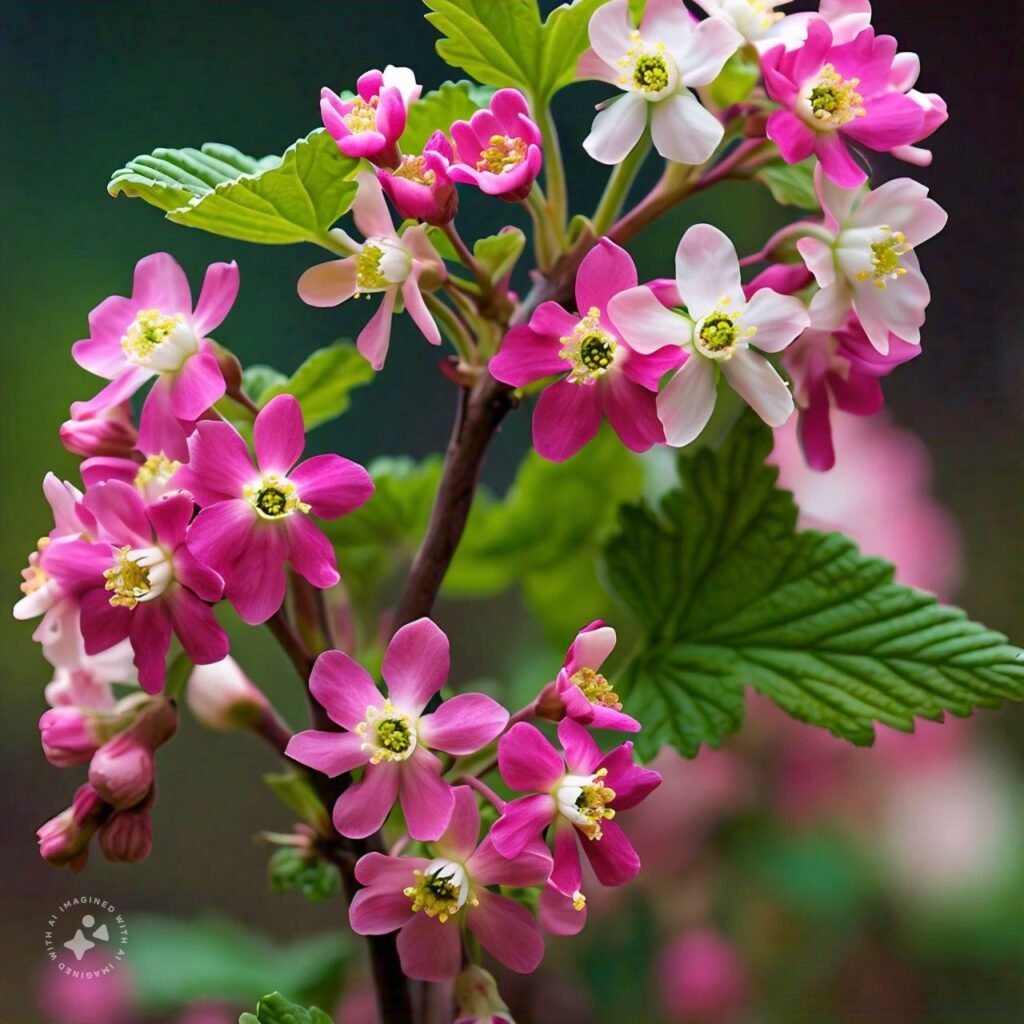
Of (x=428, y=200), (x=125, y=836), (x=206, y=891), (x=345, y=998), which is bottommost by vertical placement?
(x=206, y=891)

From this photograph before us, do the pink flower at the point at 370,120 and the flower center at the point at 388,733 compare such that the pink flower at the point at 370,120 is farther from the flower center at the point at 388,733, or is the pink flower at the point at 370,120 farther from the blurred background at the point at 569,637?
the blurred background at the point at 569,637

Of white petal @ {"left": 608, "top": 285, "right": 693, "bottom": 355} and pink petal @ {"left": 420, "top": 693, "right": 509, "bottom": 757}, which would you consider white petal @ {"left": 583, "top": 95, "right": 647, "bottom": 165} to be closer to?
white petal @ {"left": 608, "top": 285, "right": 693, "bottom": 355}

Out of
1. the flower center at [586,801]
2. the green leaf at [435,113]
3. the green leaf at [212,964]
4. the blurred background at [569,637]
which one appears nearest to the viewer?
the flower center at [586,801]

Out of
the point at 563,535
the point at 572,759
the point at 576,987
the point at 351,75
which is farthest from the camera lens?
the point at 351,75

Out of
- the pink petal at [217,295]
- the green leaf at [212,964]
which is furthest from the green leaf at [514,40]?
the green leaf at [212,964]

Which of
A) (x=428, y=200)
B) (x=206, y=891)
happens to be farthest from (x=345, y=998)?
(x=428, y=200)

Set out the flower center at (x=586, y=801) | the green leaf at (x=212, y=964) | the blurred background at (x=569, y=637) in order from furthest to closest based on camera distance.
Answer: the blurred background at (x=569, y=637), the green leaf at (x=212, y=964), the flower center at (x=586, y=801)

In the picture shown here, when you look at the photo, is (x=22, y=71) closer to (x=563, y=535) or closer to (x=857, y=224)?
(x=563, y=535)

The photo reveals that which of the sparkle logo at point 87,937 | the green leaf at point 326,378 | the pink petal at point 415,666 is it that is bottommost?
the sparkle logo at point 87,937
